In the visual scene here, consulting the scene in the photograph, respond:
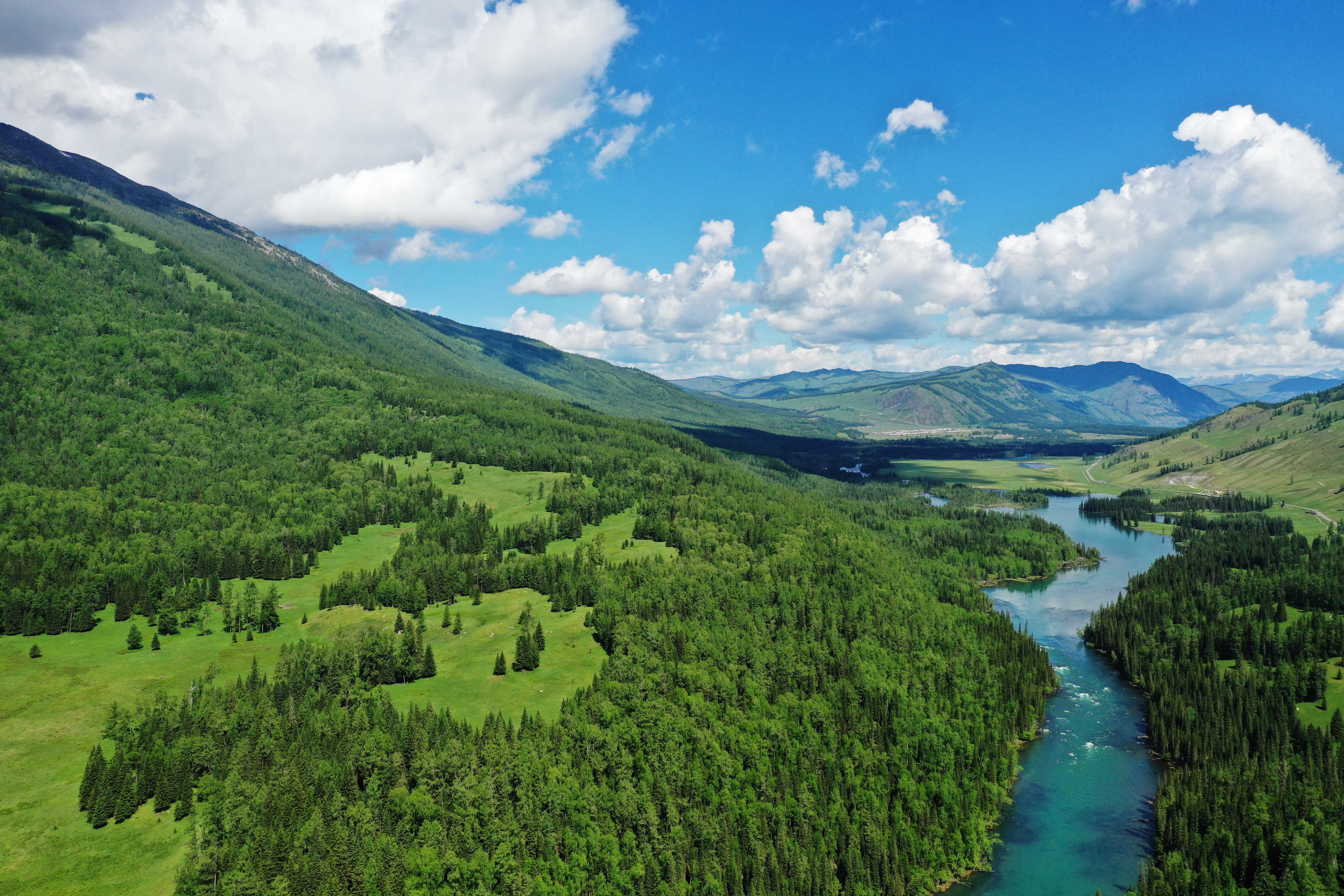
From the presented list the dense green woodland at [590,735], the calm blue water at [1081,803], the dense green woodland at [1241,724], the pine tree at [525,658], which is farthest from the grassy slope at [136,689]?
the dense green woodland at [1241,724]

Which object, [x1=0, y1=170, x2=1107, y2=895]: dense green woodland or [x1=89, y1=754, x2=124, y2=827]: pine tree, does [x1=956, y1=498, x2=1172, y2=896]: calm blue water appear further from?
[x1=89, y1=754, x2=124, y2=827]: pine tree

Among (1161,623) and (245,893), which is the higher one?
(1161,623)

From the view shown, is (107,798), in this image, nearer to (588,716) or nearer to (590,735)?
(590,735)

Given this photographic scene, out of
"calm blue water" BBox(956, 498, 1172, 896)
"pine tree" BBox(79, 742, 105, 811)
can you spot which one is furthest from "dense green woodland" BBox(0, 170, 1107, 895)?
"calm blue water" BBox(956, 498, 1172, 896)

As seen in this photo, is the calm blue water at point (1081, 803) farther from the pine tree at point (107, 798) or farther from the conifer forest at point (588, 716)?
the pine tree at point (107, 798)

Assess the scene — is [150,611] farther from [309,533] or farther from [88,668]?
[309,533]

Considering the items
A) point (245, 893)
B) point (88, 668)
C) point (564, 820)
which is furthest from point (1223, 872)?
point (88, 668)
